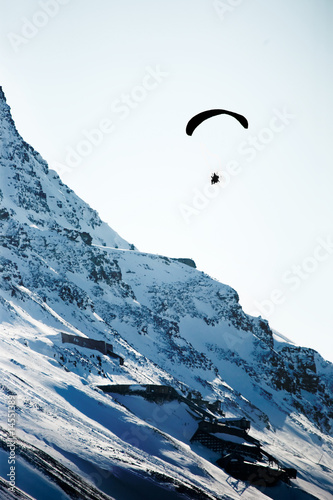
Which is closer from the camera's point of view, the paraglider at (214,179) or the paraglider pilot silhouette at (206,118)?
the paraglider pilot silhouette at (206,118)

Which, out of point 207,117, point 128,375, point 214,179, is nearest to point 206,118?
point 207,117

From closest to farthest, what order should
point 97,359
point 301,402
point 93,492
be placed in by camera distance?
point 93,492, point 97,359, point 301,402

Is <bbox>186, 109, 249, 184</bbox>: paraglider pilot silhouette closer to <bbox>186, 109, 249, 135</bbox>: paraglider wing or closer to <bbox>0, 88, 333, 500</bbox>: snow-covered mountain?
<bbox>186, 109, 249, 135</bbox>: paraglider wing

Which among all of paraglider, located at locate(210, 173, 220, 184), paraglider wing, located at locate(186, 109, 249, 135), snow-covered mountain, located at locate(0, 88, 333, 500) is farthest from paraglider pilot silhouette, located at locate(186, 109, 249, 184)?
snow-covered mountain, located at locate(0, 88, 333, 500)

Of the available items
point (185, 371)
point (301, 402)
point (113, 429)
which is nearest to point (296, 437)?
point (185, 371)

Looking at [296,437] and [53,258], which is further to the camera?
[53,258]

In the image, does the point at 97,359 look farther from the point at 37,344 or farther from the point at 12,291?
the point at 12,291

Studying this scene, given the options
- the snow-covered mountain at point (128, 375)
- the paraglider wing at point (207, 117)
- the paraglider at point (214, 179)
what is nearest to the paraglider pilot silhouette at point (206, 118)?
the paraglider wing at point (207, 117)

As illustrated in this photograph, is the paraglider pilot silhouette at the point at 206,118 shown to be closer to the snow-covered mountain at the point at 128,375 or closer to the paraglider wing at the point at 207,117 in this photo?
the paraglider wing at the point at 207,117
